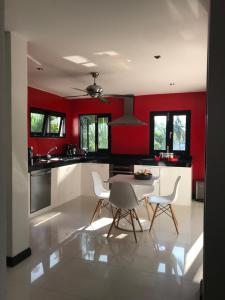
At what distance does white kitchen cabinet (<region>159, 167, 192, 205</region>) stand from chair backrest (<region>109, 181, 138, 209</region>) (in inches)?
80.8

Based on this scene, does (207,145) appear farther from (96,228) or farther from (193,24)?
(96,228)

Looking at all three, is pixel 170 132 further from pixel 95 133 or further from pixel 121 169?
pixel 95 133

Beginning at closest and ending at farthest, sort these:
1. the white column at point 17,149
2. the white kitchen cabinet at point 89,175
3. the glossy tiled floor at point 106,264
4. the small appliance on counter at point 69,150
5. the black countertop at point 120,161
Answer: the glossy tiled floor at point 106,264
the white column at point 17,149
the black countertop at point 120,161
the white kitchen cabinet at point 89,175
the small appliance on counter at point 69,150

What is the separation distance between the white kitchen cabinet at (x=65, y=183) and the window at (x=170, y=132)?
196 centimetres

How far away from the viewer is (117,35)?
8.59 feet

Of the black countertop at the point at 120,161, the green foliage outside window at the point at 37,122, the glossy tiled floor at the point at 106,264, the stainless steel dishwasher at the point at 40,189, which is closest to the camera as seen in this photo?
the glossy tiled floor at the point at 106,264

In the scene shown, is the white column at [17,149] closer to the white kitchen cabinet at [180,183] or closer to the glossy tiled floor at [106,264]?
the glossy tiled floor at [106,264]

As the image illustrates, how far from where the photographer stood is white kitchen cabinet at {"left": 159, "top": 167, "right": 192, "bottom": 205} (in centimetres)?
520

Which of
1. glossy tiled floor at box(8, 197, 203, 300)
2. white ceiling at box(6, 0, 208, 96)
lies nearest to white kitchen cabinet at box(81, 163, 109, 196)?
glossy tiled floor at box(8, 197, 203, 300)

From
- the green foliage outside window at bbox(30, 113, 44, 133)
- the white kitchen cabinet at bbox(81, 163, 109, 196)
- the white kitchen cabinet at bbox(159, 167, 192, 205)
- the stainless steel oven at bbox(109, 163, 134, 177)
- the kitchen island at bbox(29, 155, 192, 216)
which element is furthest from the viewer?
the white kitchen cabinet at bbox(81, 163, 109, 196)

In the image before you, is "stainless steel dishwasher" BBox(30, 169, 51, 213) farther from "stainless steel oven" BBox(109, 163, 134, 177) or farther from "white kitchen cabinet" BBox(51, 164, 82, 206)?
"stainless steel oven" BBox(109, 163, 134, 177)

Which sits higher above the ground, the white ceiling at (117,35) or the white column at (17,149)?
the white ceiling at (117,35)

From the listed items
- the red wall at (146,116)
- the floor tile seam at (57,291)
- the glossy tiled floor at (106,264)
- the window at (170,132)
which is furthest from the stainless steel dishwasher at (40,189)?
the window at (170,132)

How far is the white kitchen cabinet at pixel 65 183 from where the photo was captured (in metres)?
4.91
